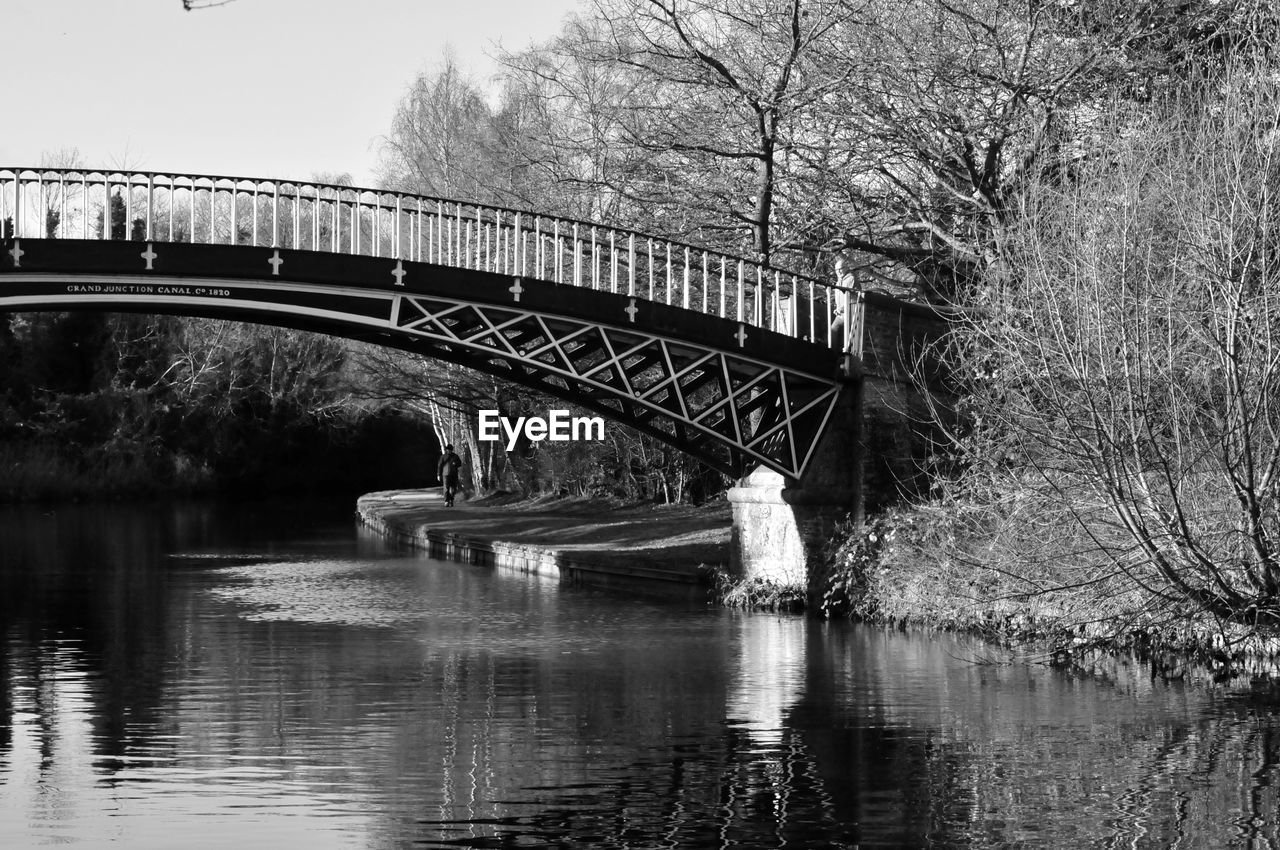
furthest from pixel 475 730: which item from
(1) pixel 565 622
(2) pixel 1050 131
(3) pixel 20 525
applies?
(3) pixel 20 525

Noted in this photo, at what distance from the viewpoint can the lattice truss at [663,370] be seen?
2166 cm

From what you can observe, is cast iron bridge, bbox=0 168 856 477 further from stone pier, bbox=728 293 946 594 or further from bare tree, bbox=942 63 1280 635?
bare tree, bbox=942 63 1280 635

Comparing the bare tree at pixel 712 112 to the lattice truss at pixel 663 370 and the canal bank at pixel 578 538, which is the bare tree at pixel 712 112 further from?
the canal bank at pixel 578 538

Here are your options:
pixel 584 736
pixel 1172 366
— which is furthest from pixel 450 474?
pixel 584 736

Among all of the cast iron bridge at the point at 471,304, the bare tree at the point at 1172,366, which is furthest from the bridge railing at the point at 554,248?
the bare tree at the point at 1172,366

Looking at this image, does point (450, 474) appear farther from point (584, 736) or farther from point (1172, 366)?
point (584, 736)

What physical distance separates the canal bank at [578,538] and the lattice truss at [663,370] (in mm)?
2456

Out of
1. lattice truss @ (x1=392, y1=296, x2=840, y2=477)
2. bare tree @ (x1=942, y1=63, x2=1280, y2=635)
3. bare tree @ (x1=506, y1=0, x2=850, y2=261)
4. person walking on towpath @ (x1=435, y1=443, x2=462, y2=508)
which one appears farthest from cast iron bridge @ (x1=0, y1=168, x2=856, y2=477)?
person walking on towpath @ (x1=435, y1=443, x2=462, y2=508)

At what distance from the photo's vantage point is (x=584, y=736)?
13.5m

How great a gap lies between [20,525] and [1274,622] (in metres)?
33.4

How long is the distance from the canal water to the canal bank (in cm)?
379

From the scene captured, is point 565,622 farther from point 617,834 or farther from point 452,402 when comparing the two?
point 452,402

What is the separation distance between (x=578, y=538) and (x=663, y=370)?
10009 mm

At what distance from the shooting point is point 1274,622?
15.8 meters
